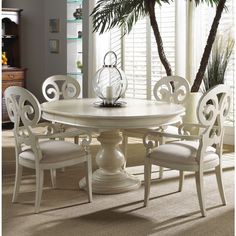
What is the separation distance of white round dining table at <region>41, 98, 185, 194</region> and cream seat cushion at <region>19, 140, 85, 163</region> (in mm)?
188

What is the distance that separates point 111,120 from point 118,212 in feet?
2.20

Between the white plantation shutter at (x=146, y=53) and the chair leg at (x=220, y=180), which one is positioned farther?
Result: the white plantation shutter at (x=146, y=53)

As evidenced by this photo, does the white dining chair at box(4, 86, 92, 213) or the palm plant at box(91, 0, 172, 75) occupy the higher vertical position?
the palm plant at box(91, 0, 172, 75)

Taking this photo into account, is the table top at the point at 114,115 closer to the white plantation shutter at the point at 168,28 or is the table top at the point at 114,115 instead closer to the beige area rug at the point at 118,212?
the beige area rug at the point at 118,212

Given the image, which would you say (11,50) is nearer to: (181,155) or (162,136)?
(162,136)

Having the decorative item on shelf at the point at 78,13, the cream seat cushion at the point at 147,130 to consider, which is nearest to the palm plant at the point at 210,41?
the cream seat cushion at the point at 147,130

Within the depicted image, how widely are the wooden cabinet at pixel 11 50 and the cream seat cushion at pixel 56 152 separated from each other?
385cm

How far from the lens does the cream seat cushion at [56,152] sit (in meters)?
3.51

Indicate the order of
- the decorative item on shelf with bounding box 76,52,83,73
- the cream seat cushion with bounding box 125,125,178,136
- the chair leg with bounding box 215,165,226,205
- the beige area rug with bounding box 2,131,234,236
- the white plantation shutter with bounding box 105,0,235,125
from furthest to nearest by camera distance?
the decorative item on shelf with bounding box 76,52,83,73 < the white plantation shutter with bounding box 105,0,235,125 < the cream seat cushion with bounding box 125,125,178,136 < the chair leg with bounding box 215,165,226,205 < the beige area rug with bounding box 2,131,234,236

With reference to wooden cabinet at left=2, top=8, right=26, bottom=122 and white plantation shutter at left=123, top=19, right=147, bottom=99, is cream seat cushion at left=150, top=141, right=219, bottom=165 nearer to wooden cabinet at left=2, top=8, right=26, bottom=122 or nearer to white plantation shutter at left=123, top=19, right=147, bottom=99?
white plantation shutter at left=123, top=19, right=147, bottom=99

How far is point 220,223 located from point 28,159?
143cm

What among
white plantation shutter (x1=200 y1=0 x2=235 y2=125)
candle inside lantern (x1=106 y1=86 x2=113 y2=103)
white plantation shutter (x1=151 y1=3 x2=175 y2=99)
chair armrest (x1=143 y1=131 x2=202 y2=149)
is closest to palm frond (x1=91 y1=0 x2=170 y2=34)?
white plantation shutter (x1=151 y1=3 x2=175 y2=99)

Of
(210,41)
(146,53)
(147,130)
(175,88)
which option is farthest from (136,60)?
(147,130)

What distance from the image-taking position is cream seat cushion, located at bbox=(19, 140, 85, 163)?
351 centimetres
